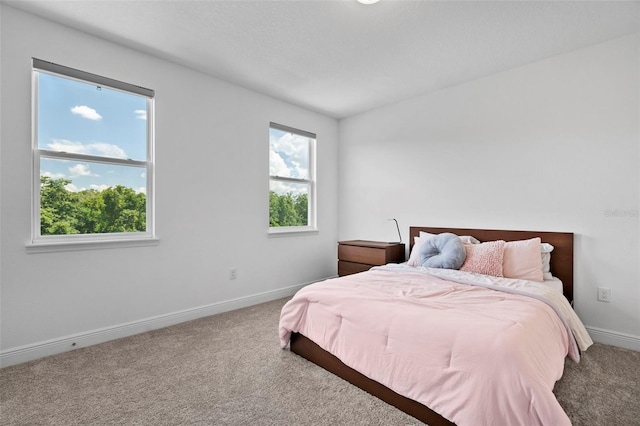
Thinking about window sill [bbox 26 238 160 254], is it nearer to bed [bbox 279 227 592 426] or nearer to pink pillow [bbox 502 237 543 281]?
bed [bbox 279 227 592 426]

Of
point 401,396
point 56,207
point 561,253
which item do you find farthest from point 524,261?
point 56,207

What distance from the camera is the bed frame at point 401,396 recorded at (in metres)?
1.64

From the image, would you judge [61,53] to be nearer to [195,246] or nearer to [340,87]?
[195,246]

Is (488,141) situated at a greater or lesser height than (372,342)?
greater

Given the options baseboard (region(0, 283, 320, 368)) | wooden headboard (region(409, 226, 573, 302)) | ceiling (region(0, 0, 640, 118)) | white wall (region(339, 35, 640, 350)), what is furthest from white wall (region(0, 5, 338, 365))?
wooden headboard (region(409, 226, 573, 302))

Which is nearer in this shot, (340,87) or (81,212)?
(81,212)

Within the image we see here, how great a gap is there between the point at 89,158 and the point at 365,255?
2.99 metres

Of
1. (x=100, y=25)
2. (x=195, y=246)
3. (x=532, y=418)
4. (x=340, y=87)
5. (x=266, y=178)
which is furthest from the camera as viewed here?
(x=266, y=178)

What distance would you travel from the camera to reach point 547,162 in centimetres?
A: 296

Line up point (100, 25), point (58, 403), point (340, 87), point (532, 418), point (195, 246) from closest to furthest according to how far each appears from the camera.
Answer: point (532, 418), point (58, 403), point (100, 25), point (195, 246), point (340, 87)

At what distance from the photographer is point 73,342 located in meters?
2.47

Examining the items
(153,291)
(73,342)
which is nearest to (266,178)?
(153,291)

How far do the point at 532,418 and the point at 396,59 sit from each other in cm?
287

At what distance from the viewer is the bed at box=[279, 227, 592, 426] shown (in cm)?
134
